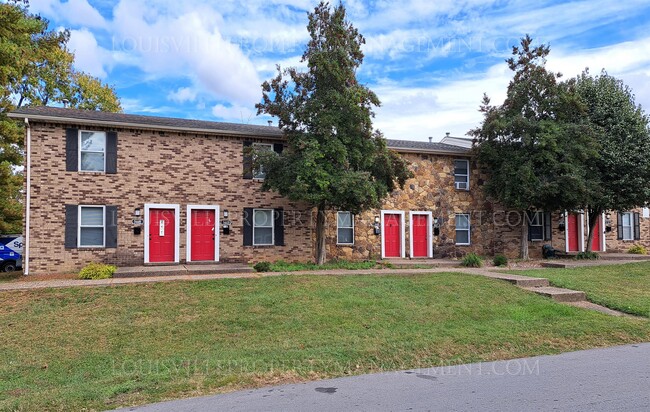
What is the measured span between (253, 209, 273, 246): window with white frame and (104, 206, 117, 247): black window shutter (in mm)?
4529

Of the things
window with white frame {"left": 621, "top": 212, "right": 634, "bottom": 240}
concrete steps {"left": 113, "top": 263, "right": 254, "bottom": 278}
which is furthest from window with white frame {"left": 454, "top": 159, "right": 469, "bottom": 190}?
concrete steps {"left": 113, "top": 263, "right": 254, "bottom": 278}

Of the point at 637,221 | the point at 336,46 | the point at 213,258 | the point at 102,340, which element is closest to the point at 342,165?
the point at 336,46

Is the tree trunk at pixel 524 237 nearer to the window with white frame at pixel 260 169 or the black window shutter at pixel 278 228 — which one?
the black window shutter at pixel 278 228

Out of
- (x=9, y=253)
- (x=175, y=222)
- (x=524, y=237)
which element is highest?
(x=175, y=222)

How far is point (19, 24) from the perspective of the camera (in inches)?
451

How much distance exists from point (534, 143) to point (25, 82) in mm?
26766

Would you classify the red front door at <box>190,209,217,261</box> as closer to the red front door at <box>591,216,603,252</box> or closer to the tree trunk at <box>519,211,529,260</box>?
the tree trunk at <box>519,211,529,260</box>

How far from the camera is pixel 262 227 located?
16812 mm

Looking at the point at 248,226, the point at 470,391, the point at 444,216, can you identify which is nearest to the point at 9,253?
the point at 248,226

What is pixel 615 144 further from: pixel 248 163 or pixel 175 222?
pixel 175 222

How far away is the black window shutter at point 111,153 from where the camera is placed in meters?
15.1

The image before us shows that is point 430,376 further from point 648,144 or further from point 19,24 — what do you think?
point 648,144

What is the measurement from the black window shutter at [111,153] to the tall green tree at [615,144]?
1683 cm

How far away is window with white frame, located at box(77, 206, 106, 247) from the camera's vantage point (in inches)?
583
